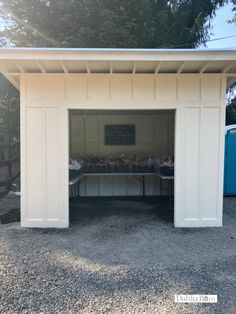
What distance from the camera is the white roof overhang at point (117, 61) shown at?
13.1 feet

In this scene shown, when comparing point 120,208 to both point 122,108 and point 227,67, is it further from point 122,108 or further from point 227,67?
point 227,67

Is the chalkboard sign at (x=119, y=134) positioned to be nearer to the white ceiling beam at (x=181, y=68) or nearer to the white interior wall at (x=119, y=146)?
the white interior wall at (x=119, y=146)

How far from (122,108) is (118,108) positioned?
0.06 metres

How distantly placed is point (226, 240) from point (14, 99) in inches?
312

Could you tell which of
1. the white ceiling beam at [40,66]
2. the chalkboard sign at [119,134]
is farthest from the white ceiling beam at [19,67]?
the chalkboard sign at [119,134]

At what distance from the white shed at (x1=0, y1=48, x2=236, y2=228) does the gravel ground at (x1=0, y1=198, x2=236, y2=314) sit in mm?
390

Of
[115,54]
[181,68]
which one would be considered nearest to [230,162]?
[181,68]

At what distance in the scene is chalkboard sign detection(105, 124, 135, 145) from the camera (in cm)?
745

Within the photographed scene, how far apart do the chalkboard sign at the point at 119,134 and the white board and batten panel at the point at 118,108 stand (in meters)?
2.73

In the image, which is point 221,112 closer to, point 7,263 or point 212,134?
point 212,134

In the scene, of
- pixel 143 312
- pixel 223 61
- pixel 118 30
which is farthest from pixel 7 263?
pixel 118 30

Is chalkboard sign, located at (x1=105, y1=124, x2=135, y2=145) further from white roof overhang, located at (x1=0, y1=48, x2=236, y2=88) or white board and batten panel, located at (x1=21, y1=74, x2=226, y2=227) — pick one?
white roof overhang, located at (x1=0, y1=48, x2=236, y2=88)

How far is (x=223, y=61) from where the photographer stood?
13.8 feet

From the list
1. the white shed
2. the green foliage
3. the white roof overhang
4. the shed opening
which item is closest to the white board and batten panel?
the white shed
